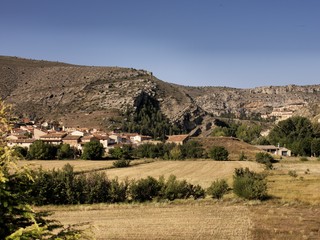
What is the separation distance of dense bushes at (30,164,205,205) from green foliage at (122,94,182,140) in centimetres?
8493

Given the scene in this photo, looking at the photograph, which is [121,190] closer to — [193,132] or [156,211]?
[156,211]

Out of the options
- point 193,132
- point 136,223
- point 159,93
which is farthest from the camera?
point 159,93

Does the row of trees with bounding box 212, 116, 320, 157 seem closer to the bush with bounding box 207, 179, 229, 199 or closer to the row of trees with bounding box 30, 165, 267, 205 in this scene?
the row of trees with bounding box 30, 165, 267, 205

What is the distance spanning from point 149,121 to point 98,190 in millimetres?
109290

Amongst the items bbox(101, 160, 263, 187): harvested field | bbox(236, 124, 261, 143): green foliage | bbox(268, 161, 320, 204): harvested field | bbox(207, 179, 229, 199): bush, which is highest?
bbox(236, 124, 261, 143): green foliage

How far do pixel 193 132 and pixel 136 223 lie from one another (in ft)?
420

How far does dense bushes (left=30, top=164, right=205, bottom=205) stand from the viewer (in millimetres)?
37812

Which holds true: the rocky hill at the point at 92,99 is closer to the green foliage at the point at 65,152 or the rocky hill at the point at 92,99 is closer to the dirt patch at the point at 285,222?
the green foliage at the point at 65,152

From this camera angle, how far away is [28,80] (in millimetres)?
198750

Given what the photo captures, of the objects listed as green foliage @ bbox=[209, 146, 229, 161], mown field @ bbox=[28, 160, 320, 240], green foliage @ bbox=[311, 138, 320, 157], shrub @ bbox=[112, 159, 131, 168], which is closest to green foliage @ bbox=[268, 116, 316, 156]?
green foliage @ bbox=[311, 138, 320, 157]

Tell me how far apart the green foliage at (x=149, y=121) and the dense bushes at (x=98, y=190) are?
84927mm

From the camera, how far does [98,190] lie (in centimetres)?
3853

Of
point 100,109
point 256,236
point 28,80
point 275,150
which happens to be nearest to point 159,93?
point 100,109

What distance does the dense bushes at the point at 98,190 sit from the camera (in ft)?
124
